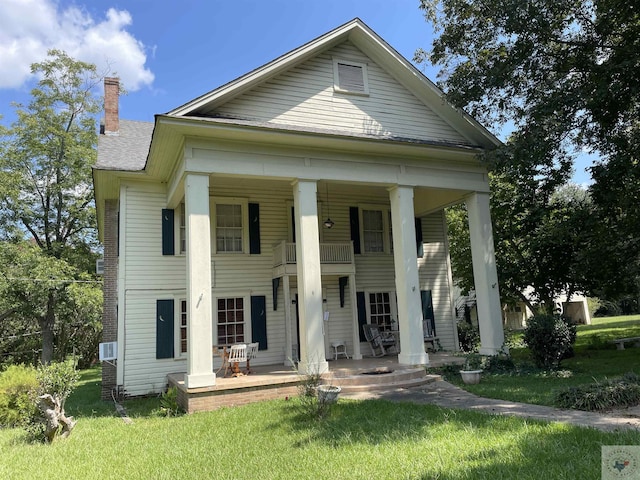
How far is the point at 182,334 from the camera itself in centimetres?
1256

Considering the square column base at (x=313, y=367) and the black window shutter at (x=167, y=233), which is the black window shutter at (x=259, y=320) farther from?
the square column base at (x=313, y=367)

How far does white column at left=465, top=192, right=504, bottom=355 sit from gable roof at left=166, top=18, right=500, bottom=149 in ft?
6.34

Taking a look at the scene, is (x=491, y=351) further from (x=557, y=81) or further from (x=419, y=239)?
(x=557, y=81)

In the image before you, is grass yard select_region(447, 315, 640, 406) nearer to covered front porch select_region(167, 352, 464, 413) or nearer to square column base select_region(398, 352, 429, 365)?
square column base select_region(398, 352, 429, 365)

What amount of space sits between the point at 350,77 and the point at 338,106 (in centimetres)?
100

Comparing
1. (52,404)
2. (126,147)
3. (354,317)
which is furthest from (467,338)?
(52,404)

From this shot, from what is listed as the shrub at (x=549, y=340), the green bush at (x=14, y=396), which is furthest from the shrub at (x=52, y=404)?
the shrub at (x=549, y=340)

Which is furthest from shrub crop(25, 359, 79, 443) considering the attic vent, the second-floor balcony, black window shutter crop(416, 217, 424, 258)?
black window shutter crop(416, 217, 424, 258)

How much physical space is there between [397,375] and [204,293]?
458cm

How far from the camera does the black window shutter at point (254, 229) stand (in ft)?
44.3

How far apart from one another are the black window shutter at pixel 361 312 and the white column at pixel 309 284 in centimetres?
445

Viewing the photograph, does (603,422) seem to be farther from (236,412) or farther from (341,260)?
(341,260)

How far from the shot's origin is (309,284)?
10242mm

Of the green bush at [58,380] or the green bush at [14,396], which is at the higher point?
the green bush at [58,380]
